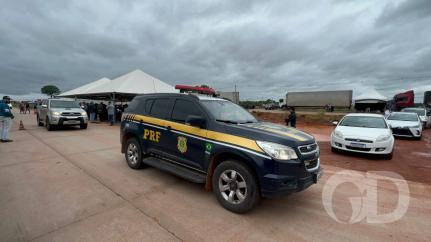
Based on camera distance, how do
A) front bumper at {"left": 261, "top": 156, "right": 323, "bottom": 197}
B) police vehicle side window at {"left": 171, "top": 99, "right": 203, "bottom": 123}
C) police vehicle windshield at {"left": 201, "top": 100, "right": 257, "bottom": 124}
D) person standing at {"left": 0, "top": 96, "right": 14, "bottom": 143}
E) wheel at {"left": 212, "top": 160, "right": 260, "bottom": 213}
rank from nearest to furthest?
front bumper at {"left": 261, "top": 156, "right": 323, "bottom": 197} < wheel at {"left": 212, "top": 160, "right": 260, "bottom": 213} < police vehicle windshield at {"left": 201, "top": 100, "right": 257, "bottom": 124} < police vehicle side window at {"left": 171, "top": 99, "right": 203, "bottom": 123} < person standing at {"left": 0, "top": 96, "right": 14, "bottom": 143}

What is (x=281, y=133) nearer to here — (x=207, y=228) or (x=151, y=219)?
(x=207, y=228)

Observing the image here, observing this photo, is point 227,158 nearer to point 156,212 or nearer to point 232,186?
point 232,186

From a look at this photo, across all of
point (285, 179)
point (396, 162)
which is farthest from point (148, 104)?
point (396, 162)

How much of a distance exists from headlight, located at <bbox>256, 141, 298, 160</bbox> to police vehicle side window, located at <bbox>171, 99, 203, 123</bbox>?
133 centimetres

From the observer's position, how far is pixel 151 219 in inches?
120

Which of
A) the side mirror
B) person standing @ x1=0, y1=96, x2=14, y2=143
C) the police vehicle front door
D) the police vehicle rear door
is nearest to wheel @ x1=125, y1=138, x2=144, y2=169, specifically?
the police vehicle rear door

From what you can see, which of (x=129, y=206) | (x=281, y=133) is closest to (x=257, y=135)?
(x=281, y=133)

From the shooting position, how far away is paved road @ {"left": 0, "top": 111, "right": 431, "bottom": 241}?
275 centimetres

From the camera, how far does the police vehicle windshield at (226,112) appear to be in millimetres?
3873

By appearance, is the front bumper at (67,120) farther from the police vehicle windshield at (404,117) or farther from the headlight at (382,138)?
the police vehicle windshield at (404,117)

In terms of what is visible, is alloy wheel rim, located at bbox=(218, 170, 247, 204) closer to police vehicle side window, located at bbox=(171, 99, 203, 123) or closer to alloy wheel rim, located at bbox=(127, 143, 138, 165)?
police vehicle side window, located at bbox=(171, 99, 203, 123)

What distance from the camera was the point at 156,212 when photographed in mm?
3236

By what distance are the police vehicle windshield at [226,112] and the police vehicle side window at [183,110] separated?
0.19 meters

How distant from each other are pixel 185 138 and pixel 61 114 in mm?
10857
